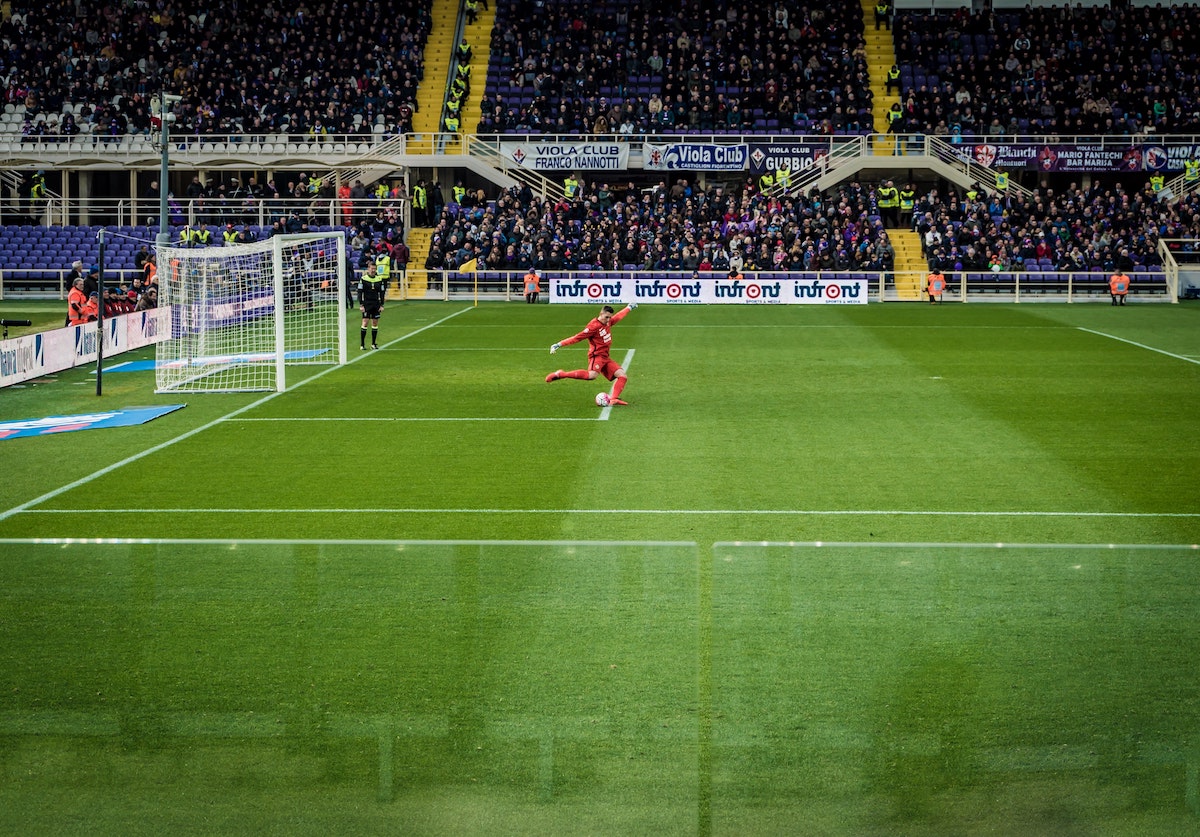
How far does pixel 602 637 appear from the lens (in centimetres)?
812

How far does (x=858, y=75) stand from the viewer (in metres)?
50.5

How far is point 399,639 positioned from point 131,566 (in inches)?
103

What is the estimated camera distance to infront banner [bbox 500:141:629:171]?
47.9 m

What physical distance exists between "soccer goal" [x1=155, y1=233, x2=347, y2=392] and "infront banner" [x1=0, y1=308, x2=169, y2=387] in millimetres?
704

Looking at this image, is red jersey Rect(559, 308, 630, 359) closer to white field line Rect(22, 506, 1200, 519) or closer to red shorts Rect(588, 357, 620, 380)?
red shorts Rect(588, 357, 620, 380)

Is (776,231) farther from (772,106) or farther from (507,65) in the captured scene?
(507,65)

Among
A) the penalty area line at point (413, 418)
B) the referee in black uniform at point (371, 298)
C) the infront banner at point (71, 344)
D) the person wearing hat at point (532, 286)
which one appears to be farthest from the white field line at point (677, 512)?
the person wearing hat at point (532, 286)

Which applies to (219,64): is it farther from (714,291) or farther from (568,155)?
(714,291)

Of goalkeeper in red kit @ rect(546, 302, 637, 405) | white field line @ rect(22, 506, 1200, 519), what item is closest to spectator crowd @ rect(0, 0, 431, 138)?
goalkeeper in red kit @ rect(546, 302, 637, 405)

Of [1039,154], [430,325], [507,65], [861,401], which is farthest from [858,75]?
[861,401]

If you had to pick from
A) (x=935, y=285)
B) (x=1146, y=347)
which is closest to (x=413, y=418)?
(x=1146, y=347)

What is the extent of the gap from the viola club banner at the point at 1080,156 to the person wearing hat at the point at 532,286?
16.7 m

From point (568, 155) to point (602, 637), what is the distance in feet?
136

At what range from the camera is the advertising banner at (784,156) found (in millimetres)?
47562
